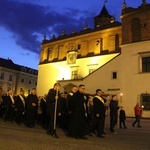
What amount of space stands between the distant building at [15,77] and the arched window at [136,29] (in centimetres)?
3732

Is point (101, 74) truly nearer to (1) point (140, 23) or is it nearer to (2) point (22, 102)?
(1) point (140, 23)

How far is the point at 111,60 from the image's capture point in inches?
1323

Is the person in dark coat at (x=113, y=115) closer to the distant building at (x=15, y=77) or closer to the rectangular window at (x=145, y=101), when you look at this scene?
the rectangular window at (x=145, y=101)

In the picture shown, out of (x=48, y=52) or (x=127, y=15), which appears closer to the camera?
(x=127, y=15)

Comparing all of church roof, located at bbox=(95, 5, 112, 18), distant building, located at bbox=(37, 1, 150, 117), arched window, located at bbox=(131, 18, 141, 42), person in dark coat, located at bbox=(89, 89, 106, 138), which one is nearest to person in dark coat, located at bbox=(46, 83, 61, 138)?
person in dark coat, located at bbox=(89, 89, 106, 138)

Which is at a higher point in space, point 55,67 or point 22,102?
point 55,67

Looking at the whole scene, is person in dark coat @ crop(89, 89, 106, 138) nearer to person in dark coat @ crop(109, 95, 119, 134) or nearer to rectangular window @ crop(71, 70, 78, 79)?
person in dark coat @ crop(109, 95, 119, 134)

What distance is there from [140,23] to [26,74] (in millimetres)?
40783

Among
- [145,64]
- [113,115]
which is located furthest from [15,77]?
[113,115]

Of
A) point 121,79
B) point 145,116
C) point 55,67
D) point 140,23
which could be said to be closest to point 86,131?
point 145,116

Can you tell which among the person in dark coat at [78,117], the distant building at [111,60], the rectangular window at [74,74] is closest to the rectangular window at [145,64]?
the distant building at [111,60]

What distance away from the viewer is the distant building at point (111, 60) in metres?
30.3

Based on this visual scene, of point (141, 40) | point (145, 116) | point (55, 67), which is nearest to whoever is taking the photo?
point (145, 116)

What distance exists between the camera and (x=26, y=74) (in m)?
66.3
